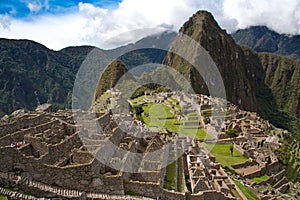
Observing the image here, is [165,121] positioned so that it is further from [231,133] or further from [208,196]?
[208,196]

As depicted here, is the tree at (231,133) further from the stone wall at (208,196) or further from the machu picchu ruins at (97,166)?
the stone wall at (208,196)

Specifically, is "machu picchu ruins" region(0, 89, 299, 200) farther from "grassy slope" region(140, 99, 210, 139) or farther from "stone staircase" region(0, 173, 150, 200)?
"grassy slope" region(140, 99, 210, 139)

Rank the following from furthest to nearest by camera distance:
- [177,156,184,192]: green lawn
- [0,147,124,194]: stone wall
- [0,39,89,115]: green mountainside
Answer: [0,39,89,115]: green mountainside, [177,156,184,192]: green lawn, [0,147,124,194]: stone wall

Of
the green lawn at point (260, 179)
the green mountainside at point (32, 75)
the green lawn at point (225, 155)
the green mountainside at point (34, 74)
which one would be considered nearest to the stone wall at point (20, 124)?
the green lawn at point (225, 155)

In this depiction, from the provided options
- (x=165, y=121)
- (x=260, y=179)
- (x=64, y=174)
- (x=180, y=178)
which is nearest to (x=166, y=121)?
(x=165, y=121)

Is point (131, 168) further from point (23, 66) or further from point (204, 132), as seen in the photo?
point (23, 66)

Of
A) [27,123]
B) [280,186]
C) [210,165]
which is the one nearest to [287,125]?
[280,186]

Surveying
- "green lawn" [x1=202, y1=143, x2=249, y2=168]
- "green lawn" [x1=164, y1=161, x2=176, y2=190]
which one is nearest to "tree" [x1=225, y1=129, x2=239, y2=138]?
"green lawn" [x1=202, y1=143, x2=249, y2=168]
